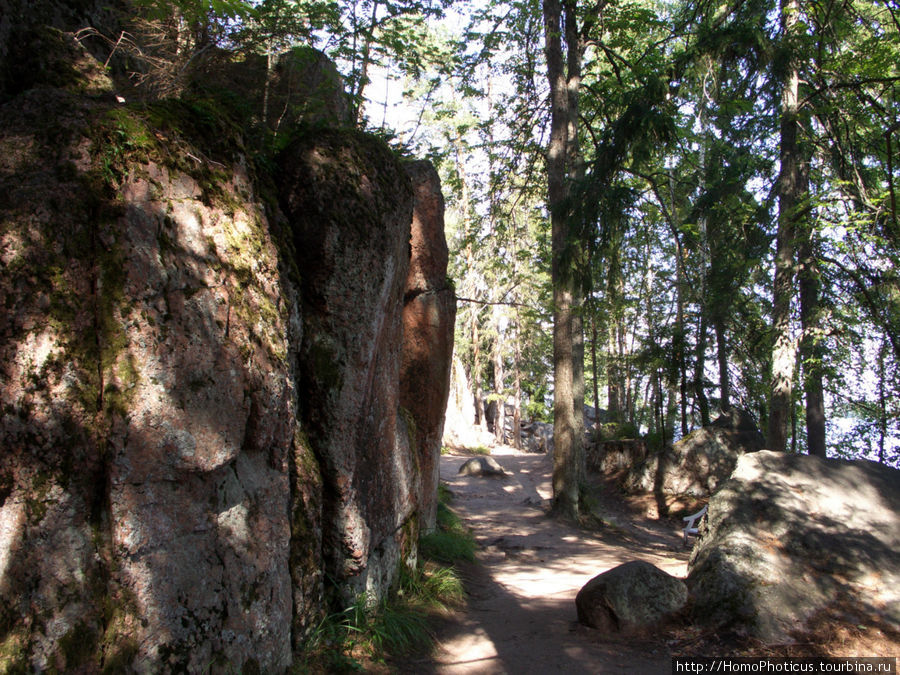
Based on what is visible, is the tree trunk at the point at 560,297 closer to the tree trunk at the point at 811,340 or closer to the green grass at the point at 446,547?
the green grass at the point at 446,547

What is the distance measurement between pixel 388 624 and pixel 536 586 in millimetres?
3136

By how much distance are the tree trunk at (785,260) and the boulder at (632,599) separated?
22.5ft

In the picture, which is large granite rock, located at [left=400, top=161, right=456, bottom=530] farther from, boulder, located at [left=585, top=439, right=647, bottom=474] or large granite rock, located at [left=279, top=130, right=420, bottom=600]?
boulder, located at [left=585, top=439, right=647, bottom=474]

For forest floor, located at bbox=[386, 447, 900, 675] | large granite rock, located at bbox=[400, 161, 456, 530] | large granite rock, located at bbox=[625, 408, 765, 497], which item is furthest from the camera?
large granite rock, located at bbox=[625, 408, 765, 497]

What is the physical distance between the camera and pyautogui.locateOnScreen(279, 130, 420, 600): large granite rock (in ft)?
15.6

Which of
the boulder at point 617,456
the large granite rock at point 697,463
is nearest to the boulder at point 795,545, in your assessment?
the large granite rock at point 697,463

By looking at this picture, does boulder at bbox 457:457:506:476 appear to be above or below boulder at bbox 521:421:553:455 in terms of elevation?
above

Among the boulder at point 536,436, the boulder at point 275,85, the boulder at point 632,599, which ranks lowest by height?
the boulder at point 536,436

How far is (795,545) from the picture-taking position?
5492mm

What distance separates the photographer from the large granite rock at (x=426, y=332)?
8.39 meters

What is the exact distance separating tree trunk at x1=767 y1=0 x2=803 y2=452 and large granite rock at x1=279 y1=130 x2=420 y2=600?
8.71 meters

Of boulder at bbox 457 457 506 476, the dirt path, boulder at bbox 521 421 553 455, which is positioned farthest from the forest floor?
boulder at bbox 521 421 553 455

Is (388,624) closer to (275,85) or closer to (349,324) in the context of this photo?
(349,324)

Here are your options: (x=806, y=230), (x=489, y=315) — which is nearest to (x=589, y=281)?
(x=806, y=230)
